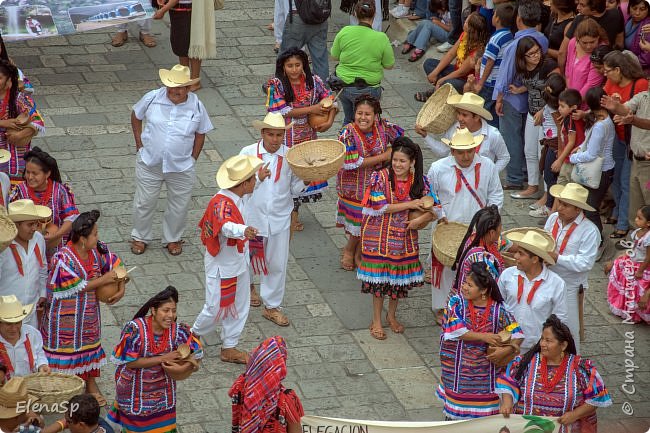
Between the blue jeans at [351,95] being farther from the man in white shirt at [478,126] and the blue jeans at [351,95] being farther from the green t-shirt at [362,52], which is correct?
the man in white shirt at [478,126]

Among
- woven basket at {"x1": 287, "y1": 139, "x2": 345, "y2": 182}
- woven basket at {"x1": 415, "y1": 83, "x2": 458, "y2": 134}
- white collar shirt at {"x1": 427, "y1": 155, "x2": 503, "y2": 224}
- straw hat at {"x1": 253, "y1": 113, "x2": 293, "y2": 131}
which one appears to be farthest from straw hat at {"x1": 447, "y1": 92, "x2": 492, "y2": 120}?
straw hat at {"x1": 253, "y1": 113, "x2": 293, "y2": 131}

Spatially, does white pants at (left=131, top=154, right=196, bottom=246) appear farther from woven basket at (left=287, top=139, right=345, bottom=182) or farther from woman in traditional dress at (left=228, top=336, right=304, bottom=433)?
woman in traditional dress at (left=228, top=336, right=304, bottom=433)

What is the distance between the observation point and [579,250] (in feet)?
33.4

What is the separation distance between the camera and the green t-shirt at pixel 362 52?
13141mm

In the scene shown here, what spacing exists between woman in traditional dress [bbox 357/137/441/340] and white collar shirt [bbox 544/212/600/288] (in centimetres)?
113

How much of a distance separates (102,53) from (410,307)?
6.94 metres

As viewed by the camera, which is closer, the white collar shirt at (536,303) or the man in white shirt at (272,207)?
the white collar shirt at (536,303)

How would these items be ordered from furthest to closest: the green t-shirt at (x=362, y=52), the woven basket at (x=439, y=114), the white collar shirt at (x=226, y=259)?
the green t-shirt at (x=362, y=52)
the woven basket at (x=439, y=114)
the white collar shirt at (x=226, y=259)

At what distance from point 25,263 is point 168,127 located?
260cm

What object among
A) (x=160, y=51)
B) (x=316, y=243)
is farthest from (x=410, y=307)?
(x=160, y=51)

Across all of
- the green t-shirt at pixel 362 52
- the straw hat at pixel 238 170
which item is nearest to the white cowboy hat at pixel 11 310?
the straw hat at pixel 238 170

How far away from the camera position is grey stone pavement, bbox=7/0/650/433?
33.2 feet

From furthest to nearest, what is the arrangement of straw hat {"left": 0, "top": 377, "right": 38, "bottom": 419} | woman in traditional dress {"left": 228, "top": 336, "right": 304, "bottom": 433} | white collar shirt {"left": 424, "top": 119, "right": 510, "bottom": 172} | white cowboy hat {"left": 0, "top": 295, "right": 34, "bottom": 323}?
white collar shirt {"left": 424, "top": 119, "right": 510, "bottom": 172} → white cowboy hat {"left": 0, "top": 295, "right": 34, "bottom": 323} → straw hat {"left": 0, "top": 377, "right": 38, "bottom": 419} → woman in traditional dress {"left": 228, "top": 336, "right": 304, "bottom": 433}

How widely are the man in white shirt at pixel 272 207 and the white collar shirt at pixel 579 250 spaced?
233 centimetres
